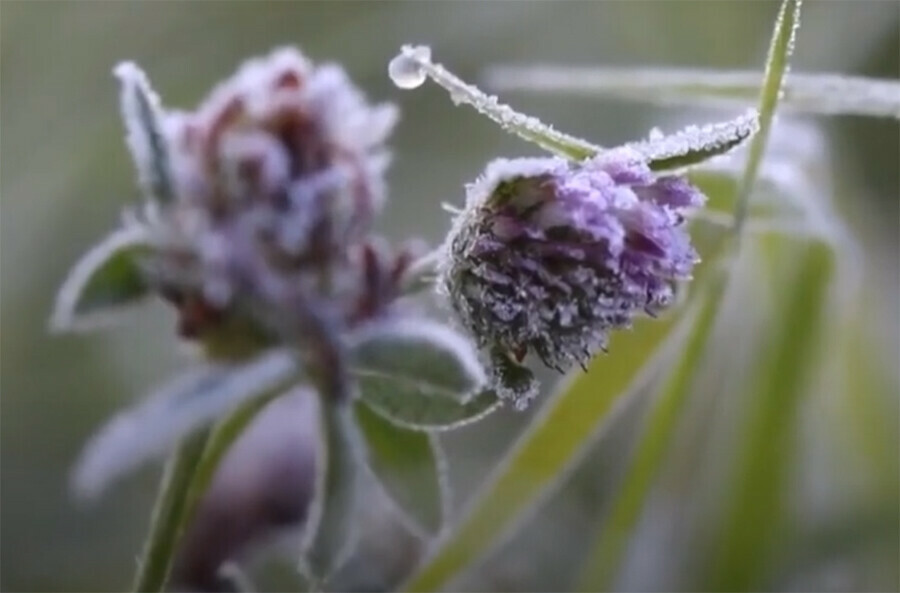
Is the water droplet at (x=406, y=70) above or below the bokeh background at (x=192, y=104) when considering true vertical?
below

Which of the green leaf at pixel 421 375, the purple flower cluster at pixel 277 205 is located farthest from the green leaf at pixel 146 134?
the green leaf at pixel 421 375

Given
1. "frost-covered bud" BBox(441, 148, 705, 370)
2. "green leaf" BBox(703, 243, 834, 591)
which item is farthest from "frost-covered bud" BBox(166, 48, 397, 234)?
"green leaf" BBox(703, 243, 834, 591)

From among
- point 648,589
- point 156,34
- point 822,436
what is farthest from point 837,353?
point 156,34

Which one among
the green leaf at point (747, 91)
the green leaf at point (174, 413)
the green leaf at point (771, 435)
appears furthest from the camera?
the green leaf at point (771, 435)

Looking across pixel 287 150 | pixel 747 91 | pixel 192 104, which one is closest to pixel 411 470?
pixel 287 150

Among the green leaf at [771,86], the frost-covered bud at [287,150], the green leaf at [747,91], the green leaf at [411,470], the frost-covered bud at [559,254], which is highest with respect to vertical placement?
the green leaf at [747,91]

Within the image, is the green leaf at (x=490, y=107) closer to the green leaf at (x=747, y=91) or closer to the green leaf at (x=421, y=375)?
the green leaf at (x=421, y=375)

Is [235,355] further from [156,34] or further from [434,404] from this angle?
[156,34]
